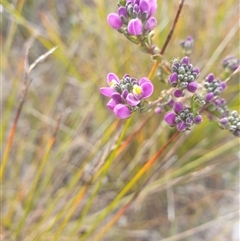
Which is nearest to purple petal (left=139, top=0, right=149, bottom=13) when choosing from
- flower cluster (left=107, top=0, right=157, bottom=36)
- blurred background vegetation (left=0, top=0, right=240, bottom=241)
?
flower cluster (left=107, top=0, right=157, bottom=36)

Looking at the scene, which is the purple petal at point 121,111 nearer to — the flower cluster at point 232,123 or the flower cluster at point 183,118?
the flower cluster at point 183,118

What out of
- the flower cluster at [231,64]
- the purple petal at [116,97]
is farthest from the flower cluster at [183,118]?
the flower cluster at [231,64]

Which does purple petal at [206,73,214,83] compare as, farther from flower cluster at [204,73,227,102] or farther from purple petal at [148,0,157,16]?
purple petal at [148,0,157,16]

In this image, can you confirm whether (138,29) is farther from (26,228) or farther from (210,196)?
(210,196)

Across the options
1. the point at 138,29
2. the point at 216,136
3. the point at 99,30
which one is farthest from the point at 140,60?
the point at 138,29

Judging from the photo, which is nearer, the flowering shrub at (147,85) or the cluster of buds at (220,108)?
the flowering shrub at (147,85)

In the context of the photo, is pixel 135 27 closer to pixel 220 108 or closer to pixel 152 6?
pixel 152 6
